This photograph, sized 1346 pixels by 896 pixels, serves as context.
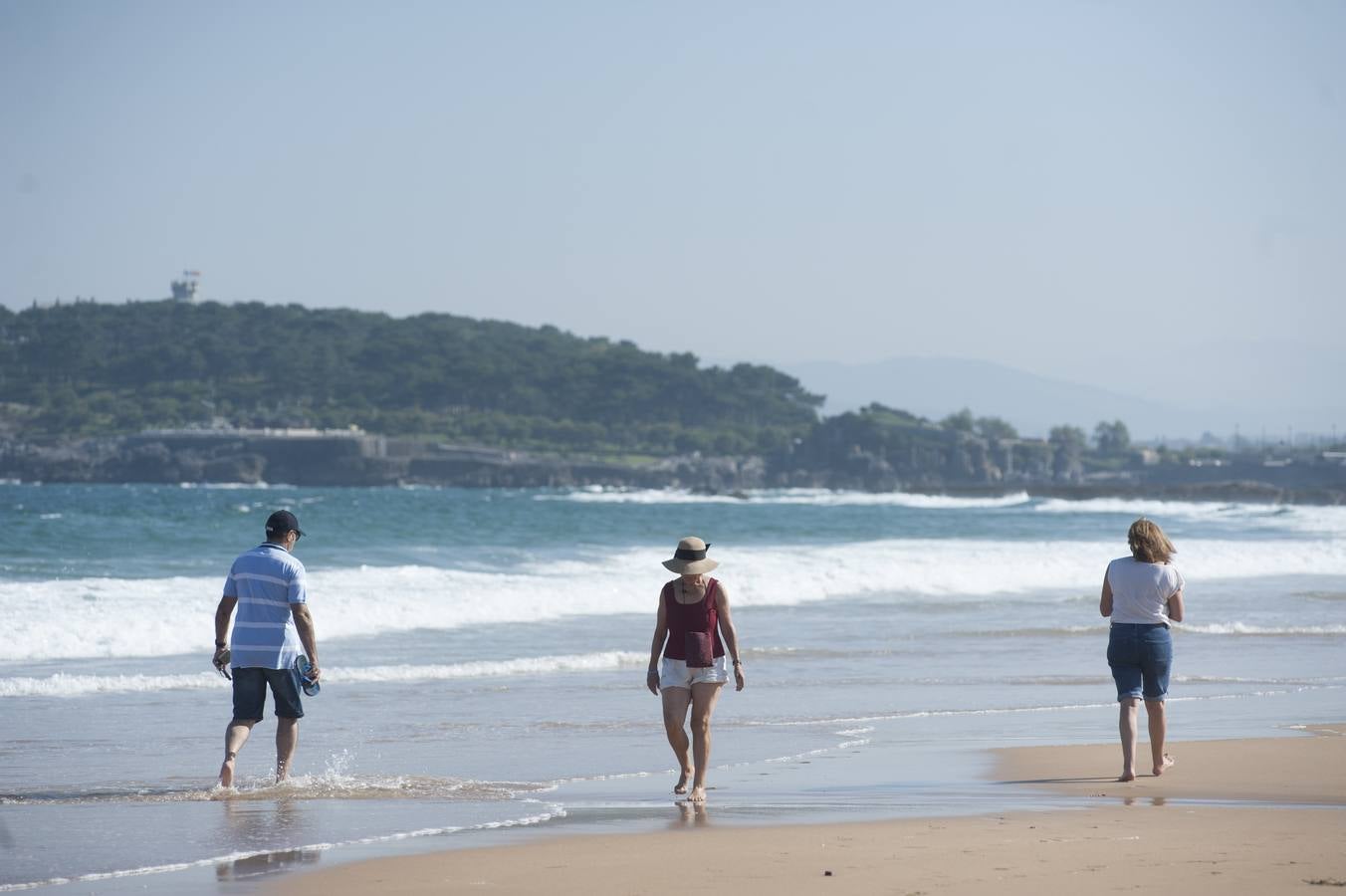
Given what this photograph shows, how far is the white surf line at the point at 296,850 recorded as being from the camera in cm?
687

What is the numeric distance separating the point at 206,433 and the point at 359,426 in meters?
23.7

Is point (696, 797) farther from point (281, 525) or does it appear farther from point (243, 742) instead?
point (281, 525)

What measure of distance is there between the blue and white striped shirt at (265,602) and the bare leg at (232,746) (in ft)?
1.01

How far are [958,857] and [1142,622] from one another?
276 cm

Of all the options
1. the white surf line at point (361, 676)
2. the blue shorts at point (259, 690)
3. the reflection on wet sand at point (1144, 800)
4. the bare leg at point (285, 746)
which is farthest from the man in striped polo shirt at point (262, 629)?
the white surf line at point (361, 676)

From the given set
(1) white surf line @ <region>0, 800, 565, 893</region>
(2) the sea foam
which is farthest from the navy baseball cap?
(2) the sea foam

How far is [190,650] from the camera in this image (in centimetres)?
1680

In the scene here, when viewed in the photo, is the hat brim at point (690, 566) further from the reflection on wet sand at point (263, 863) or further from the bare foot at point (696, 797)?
the reflection on wet sand at point (263, 863)

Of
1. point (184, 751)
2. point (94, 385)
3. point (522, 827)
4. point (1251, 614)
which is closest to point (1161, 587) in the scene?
point (522, 827)

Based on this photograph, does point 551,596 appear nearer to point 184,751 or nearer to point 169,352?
point 184,751

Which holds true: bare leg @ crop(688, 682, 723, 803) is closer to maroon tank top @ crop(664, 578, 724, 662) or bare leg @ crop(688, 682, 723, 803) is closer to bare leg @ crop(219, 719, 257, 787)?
maroon tank top @ crop(664, 578, 724, 662)

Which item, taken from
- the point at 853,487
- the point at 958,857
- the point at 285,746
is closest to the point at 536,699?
the point at 285,746

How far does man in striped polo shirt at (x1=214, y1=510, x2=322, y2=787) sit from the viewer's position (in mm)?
8852

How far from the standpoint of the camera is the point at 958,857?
7.02 m
